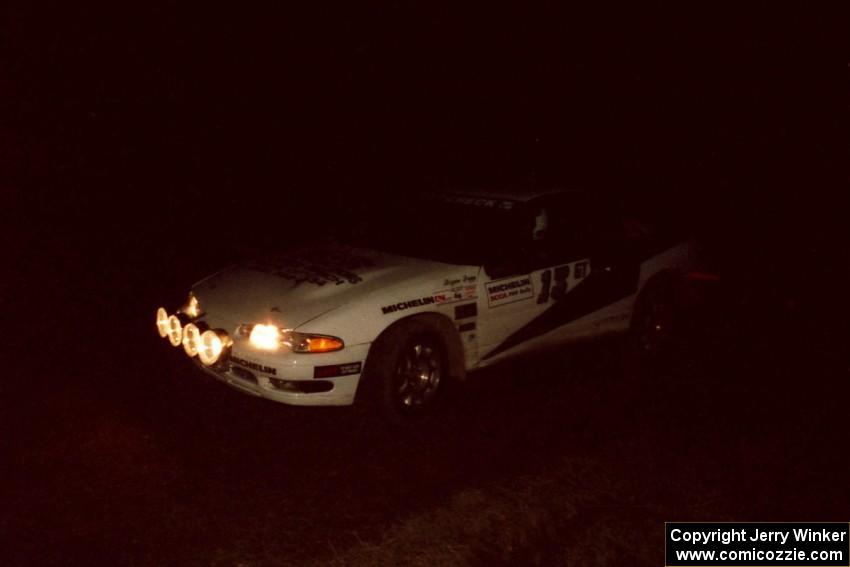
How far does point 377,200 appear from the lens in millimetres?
9734

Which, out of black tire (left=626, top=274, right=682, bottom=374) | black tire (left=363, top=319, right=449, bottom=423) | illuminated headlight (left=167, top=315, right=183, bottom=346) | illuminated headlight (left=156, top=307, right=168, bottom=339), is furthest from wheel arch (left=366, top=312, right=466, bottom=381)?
black tire (left=626, top=274, right=682, bottom=374)

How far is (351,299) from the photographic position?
465cm

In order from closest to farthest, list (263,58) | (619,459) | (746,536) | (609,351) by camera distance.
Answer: (746,536) → (619,459) → (609,351) → (263,58)

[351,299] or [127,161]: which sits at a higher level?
[127,161]

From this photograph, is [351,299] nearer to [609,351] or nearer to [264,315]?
[264,315]

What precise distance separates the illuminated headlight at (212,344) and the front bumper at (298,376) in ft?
0.19

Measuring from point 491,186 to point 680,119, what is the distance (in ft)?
22.1

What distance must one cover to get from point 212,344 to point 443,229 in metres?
1.76

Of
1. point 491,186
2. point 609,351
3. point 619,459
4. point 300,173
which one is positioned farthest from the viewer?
point 300,173

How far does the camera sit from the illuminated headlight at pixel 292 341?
4.47 metres

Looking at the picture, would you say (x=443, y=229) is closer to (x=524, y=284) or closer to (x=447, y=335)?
(x=524, y=284)

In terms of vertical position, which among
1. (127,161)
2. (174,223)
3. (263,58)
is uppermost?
(263,58)

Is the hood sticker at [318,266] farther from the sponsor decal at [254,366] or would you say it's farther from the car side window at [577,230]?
the car side window at [577,230]

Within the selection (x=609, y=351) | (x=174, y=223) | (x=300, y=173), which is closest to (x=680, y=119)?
(x=300, y=173)
